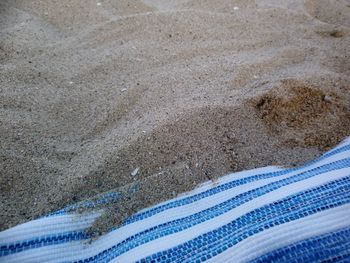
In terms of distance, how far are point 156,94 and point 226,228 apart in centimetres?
87

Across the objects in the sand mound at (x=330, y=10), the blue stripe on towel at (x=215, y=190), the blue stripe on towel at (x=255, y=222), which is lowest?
the blue stripe on towel at (x=215, y=190)

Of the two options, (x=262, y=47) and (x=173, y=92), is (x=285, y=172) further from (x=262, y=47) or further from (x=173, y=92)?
(x=262, y=47)

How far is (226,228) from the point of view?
1.09 m

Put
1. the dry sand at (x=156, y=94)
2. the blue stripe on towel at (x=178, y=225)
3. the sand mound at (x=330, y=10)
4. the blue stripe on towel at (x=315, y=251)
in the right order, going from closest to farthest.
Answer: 1. the blue stripe on towel at (x=315, y=251)
2. the blue stripe on towel at (x=178, y=225)
3. the dry sand at (x=156, y=94)
4. the sand mound at (x=330, y=10)

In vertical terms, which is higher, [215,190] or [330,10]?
[330,10]

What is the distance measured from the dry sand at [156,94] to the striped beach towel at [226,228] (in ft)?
0.30

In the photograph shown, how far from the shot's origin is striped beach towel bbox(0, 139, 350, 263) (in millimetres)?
985

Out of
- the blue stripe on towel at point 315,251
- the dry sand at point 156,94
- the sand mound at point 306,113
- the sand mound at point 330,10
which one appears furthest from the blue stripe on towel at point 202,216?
the sand mound at point 330,10

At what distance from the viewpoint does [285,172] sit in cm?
135

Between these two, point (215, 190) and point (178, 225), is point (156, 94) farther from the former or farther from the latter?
point (178, 225)

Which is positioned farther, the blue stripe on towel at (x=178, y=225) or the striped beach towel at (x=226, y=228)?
the blue stripe on towel at (x=178, y=225)

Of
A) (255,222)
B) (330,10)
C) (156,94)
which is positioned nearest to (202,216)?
(255,222)

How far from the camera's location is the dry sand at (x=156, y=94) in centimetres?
143

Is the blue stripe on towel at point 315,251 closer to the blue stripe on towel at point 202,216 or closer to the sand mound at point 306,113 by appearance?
the blue stripe on towel at point 202,216
